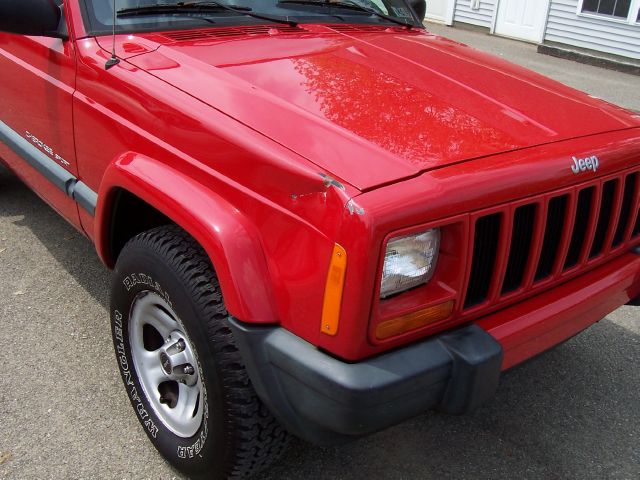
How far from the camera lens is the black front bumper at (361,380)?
1.66 m

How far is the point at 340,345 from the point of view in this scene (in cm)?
168

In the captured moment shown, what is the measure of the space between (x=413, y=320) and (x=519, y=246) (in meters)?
0.45

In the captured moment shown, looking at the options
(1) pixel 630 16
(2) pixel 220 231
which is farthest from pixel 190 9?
(1) pixel 630 16

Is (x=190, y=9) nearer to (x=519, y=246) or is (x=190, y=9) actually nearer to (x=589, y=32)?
(x=519, y=246)

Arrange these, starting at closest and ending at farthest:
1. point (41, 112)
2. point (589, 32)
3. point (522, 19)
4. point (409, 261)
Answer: point (409, 261), point (41, 112), point (589, 32), point (522, 19)

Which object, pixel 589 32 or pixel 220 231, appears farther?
pixel 589 32

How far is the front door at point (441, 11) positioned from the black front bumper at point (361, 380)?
44.3 feet

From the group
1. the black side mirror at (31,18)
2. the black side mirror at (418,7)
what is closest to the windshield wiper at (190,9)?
the black side mirror at (31,18)

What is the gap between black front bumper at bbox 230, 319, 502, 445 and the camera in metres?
1.66

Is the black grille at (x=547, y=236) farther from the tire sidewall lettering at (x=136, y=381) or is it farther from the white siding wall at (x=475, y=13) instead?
the white siding wall at (x=475, y=13)

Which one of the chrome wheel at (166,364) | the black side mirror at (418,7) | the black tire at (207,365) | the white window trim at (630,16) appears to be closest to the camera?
the black tire at (207,365)

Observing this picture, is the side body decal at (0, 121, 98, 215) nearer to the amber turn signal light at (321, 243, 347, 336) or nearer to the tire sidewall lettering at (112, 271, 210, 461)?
the tire sidewall lettering at (112, 271, 210, 461)

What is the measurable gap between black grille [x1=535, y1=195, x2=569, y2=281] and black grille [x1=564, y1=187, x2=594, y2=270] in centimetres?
11

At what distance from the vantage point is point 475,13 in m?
13.6
